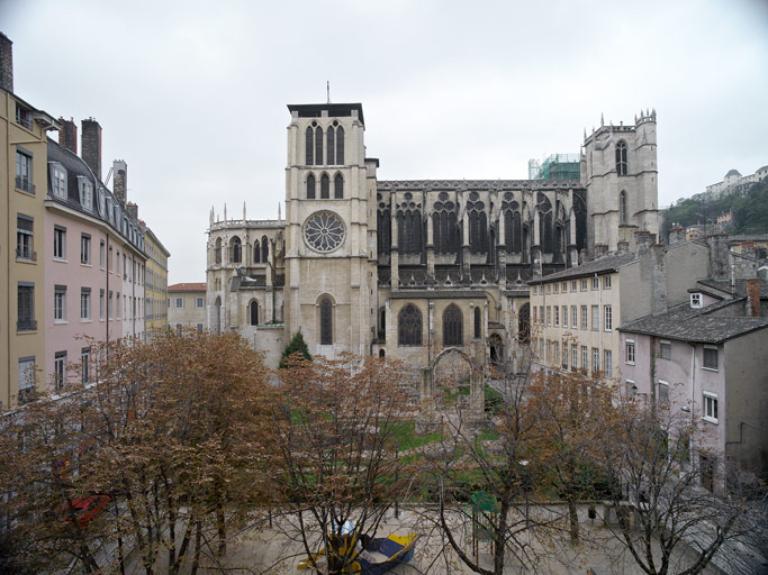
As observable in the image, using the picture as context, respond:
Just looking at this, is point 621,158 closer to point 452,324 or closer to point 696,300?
point 452,324

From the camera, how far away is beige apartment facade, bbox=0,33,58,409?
16.6 m

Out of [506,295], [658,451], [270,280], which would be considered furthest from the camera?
[270,280]

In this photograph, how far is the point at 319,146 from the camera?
4531 cm

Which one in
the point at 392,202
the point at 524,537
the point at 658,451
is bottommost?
the point at 524,537

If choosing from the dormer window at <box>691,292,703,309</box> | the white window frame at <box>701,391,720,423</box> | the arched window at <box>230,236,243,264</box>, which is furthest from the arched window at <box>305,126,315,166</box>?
the white window frame at <box>701,391,720,423</box>

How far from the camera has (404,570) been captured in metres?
14.9

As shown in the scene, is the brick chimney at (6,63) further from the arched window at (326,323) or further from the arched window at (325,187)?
the arched window at (326,323)

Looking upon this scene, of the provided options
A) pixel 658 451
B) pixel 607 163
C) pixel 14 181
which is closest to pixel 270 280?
pixel 14 181

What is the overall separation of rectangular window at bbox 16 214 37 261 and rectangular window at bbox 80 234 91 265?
3814mm

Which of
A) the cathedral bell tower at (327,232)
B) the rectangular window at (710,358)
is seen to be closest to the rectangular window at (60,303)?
the cathedral bell tower at (327,232)

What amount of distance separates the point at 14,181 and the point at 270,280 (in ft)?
111

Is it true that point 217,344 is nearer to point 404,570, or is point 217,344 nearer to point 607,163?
point 404,570

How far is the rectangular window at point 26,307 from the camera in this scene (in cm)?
1747

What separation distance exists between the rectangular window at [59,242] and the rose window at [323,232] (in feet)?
81.7
